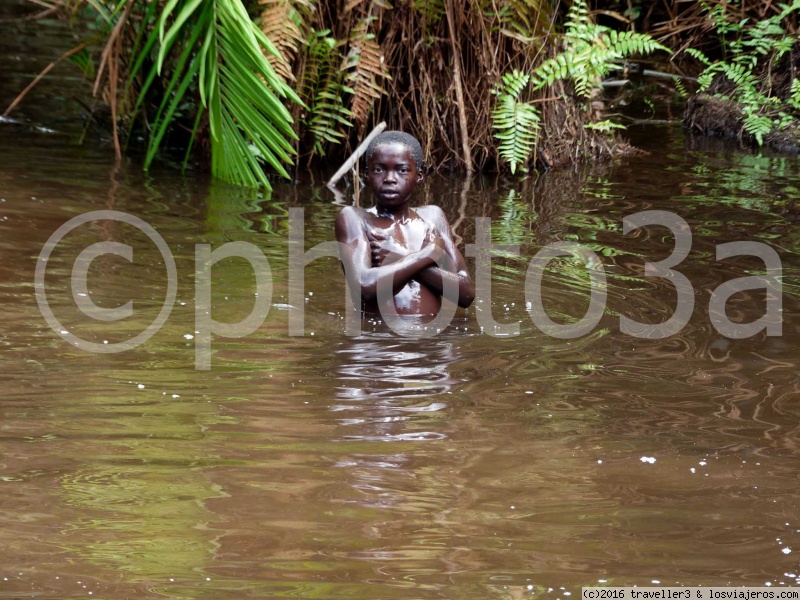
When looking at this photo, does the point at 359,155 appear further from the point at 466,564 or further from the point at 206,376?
the point at 466,564

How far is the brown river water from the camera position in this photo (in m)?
2.74

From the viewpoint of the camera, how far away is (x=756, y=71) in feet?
32.6

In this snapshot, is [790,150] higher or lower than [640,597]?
higher

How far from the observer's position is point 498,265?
586 cm

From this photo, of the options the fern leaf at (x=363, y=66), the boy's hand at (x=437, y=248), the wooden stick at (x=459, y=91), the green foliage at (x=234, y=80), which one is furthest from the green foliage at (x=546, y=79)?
the boy's hand at (x=437, y=248)

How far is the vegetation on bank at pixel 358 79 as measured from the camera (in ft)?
22.6

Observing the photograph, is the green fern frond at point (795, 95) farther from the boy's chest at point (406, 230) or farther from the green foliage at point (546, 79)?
the boy's chest at point (406, 230)

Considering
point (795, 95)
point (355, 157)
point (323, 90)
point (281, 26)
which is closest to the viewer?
point (281, 26)

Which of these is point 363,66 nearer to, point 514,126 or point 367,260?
point 514,126

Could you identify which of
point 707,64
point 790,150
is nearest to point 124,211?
point 790,150

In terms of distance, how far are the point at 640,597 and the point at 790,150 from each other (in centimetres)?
735

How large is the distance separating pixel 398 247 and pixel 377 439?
5.02 ft

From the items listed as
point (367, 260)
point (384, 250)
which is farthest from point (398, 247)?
point (367, 260)

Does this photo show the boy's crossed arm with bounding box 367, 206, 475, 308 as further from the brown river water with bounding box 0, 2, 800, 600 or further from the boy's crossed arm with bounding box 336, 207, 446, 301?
the brown river water with bounding box 0, 2, 800, 600
